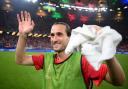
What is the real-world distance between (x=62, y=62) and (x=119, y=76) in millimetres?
687

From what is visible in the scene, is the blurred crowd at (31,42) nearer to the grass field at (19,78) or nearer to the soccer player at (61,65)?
the grass field at (19,78)

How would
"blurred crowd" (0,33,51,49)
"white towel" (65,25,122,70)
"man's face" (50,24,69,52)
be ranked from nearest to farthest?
"white towel" (65,25,122,70), "man's face" (50,24,69,52), "blurred crowd" (0,33,51,49)

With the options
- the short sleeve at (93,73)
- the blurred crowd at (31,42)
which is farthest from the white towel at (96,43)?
the blurred crowd at (31,42)

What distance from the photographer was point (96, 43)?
4.31 ft

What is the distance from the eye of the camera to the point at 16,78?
6855 mm

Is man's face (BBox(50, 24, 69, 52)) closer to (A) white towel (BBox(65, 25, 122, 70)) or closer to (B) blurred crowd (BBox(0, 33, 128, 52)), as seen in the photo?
(A) white towel (BBox(65, 25, 122, 70))

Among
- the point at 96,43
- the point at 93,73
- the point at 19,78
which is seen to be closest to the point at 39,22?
the point at 19,78

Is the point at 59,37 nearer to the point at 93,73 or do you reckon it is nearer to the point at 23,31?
the point at 23,31

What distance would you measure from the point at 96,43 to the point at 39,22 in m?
10.0

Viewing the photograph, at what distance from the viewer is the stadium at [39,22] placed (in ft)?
22.4

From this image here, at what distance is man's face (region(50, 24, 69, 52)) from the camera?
2190mm

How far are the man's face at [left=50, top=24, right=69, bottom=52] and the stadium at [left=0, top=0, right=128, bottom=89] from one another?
12.6ft

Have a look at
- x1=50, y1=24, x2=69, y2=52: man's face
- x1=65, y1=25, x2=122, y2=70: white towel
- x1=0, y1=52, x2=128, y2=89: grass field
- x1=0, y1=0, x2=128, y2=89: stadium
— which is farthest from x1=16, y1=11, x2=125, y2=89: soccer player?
x1=0, y1=52, x2=128, y2=89: grass field

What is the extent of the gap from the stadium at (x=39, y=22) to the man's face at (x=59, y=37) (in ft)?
12.6
